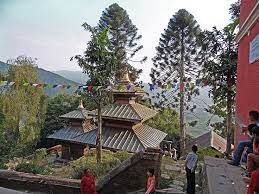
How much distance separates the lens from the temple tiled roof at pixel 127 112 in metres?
19.6

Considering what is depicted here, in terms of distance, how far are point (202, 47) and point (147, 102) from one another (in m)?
17.7

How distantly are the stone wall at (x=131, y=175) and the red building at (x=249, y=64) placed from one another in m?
2.98

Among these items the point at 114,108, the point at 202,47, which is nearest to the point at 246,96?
the point at 202,47

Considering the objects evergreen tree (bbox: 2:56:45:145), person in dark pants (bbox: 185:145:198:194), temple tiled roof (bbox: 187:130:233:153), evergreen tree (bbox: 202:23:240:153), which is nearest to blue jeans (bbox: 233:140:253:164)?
person in dark pants (bbox: 185:145:198:194)

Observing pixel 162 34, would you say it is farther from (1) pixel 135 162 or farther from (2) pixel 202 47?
(1) pixel 135 162

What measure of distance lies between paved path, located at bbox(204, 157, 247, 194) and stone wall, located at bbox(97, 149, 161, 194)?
155cm

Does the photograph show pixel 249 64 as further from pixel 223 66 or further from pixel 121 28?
pixel 121 28

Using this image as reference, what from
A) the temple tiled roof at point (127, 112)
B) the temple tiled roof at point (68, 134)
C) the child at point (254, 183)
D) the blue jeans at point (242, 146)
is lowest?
the temple tiled roof at point (68, 134)

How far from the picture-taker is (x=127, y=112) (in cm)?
2023

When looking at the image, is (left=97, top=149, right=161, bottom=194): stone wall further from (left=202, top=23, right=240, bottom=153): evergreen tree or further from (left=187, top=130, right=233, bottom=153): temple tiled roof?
(left=187, top=130, right=233, bottom=153): temple tiled roof

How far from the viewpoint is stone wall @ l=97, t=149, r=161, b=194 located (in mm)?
9899

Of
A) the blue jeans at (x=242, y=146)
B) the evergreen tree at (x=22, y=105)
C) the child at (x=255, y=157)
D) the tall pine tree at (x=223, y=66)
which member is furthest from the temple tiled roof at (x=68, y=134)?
the child at (x=255, y=157)

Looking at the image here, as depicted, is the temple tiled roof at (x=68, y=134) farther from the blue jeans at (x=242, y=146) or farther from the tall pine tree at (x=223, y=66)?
the blue jeans at (x=242, y=146)

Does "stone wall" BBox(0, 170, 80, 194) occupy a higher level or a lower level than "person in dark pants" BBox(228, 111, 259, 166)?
lower
